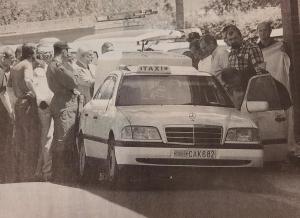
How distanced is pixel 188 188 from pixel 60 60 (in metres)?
1.60

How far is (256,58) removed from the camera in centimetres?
668

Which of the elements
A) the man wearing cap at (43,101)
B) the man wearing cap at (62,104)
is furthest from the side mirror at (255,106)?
the man wearing cap at (43,101)

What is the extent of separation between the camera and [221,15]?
252 inches

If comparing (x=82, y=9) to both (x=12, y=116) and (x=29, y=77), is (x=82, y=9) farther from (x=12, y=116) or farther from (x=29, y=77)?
(x=12, y=116)

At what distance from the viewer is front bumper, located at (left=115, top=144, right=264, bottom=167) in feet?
19.3

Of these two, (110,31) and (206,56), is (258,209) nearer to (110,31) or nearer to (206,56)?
(206,56)

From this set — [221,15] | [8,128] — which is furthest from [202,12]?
[8,128]

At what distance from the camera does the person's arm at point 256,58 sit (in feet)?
21.9

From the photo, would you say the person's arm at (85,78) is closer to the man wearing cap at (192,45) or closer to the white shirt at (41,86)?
the white shirt at (41,86)

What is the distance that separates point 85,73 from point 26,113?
69 cm

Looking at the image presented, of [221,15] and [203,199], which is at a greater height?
[221,15]

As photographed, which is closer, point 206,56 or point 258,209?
point 258,209

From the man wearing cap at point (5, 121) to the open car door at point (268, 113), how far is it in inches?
81.1

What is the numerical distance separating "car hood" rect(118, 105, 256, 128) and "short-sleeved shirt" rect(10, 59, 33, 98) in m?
1.06
